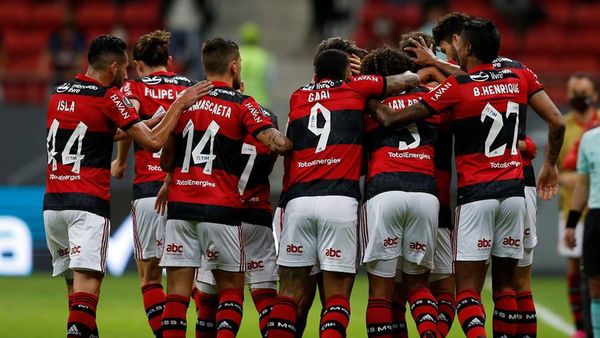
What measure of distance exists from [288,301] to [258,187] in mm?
1067

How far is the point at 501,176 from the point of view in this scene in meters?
9.07

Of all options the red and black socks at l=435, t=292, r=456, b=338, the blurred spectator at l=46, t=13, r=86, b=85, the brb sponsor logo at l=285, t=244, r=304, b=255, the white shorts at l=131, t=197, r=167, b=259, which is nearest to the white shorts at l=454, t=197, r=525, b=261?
the red and black socks at l=435, t=292, r=456, b=338

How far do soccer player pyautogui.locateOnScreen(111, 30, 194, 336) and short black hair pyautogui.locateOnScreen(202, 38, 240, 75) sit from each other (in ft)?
2.99

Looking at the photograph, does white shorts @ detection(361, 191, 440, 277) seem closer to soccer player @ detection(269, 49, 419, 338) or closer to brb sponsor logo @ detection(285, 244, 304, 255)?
soccer player @ detection(269, 49, 419, 338)

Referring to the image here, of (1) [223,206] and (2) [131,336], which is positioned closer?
(1) [223,206]

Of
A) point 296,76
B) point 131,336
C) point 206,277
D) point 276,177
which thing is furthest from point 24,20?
point 206,277

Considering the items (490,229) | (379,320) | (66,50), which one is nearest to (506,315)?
(490,229)

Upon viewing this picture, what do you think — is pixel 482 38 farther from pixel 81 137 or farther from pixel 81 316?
pixel 81 316

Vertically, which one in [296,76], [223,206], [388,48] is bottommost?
[223,206]

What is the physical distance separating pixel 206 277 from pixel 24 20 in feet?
42.2

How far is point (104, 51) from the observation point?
31.0 ft

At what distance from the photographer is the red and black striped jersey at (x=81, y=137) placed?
30.5 feet

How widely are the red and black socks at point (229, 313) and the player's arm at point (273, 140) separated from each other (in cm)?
109

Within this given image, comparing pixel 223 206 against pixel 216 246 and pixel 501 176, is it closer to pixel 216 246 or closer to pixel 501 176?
pixel 216 246
